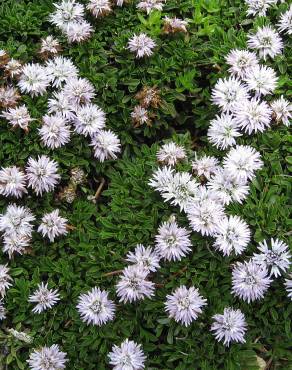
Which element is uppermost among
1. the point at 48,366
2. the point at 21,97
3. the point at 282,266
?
the point at 21,97

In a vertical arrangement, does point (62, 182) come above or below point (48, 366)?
above

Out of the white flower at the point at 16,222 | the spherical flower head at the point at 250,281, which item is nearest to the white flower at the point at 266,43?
the spherical flower head at the point at 250,281

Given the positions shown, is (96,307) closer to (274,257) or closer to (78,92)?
(274,257)

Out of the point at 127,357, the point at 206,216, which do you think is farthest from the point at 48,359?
the point at 206,216

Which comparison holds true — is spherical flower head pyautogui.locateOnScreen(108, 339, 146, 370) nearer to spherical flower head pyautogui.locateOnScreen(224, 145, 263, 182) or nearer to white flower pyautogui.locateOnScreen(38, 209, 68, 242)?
white flower pyautogui.locateOnScreen(38, 209, 68, 242)

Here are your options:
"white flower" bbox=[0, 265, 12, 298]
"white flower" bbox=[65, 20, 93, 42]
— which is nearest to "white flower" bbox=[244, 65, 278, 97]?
"white flower" bbox=[65, 20, 93, 42]

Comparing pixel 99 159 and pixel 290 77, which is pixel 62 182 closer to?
pixel 99 159

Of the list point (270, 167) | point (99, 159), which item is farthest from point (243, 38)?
point (99, 159)

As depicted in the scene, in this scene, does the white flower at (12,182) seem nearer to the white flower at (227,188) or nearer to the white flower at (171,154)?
the white flower at (171,154)
